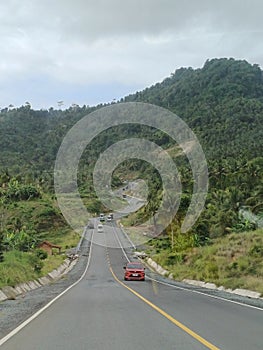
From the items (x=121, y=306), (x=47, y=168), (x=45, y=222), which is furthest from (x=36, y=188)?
(x=121, y=306)

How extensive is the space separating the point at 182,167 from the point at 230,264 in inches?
3535

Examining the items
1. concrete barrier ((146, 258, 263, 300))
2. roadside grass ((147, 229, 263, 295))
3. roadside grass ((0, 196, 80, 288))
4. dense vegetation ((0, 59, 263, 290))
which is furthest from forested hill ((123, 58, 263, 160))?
roadside grass ((147, 229, 263, 295))

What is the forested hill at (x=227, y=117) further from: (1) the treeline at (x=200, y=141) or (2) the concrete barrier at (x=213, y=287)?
(2) the concrete barrier at (x=213, y=287)

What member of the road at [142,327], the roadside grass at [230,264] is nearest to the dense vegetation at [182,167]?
the roadside grass at [230,264]

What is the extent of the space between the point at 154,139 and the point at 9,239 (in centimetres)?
11277

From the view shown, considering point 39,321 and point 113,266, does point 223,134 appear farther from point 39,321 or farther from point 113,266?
point 39,321

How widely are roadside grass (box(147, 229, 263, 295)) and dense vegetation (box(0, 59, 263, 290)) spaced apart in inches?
401

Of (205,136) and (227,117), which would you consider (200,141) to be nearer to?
(205,136)

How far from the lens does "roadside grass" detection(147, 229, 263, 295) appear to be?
26.9m

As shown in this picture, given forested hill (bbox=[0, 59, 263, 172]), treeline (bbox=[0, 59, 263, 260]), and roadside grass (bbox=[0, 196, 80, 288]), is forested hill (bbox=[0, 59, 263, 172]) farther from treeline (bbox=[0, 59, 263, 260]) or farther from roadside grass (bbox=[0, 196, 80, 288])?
roadside grass (bbox=[0, 196, 80, 288])

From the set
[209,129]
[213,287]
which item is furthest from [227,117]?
[213,287]

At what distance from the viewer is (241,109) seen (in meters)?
167

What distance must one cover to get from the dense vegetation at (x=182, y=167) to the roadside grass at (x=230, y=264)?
401 inches

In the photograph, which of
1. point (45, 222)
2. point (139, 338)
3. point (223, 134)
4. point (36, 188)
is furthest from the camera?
point (223, 134)
